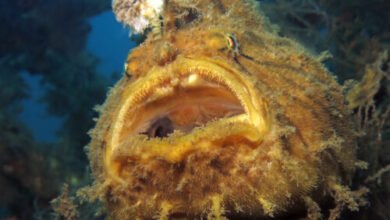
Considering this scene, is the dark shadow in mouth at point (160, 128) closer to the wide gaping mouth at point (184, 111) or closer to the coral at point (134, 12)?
the wide gaping mouth at point (184, 111)

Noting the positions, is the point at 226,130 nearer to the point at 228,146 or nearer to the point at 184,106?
the point at 228,146

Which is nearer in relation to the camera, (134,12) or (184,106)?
(184,106)

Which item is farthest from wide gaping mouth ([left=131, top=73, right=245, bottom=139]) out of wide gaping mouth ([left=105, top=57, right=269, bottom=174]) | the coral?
the coral

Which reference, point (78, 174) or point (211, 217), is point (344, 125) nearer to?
point (211, 217)

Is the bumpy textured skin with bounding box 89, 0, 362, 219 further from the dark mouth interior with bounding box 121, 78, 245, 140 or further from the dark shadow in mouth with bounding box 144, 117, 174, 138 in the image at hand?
the dark shadow in mouth with bounding box 144, 117, 174, 138

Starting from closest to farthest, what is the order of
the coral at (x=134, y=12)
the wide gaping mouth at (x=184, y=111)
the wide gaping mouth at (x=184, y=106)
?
the wide gaping mouth at (x=184, y=111) → the wide gaping mouth at (x=184, y=106) → the coral at (x=134, y=12)

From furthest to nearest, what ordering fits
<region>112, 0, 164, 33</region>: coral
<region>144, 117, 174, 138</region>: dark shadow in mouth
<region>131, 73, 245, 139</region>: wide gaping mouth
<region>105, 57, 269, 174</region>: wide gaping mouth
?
1. <region>112, 0, 164, 33</region>: coral
2. <region>144, 117, 174, 138</region>: dark shadow in mouth
3. <region>131, 73, 245, 139</region>: wide gaping mouth
4. <region>105, 57, 269, 174</region>: wide gaping mouth

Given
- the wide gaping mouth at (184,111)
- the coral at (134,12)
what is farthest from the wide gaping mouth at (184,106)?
the coral at (134,12)

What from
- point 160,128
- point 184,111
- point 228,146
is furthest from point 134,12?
point 228,146
